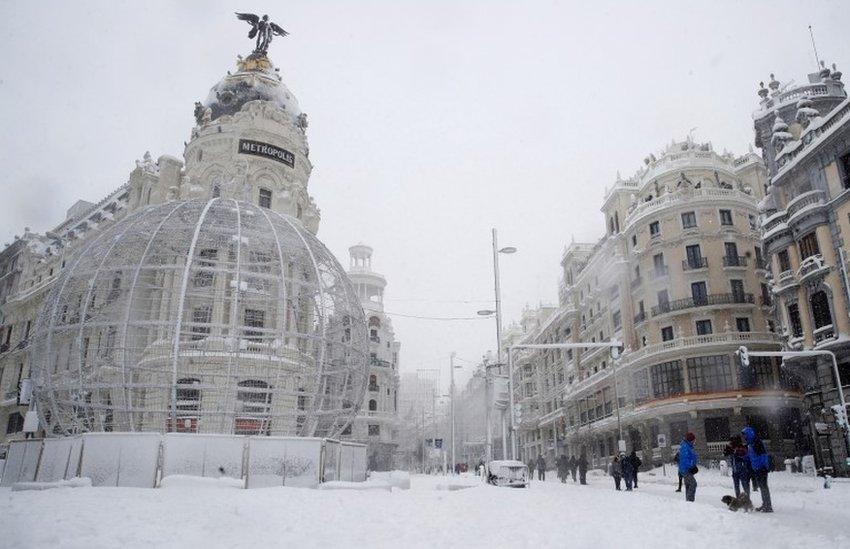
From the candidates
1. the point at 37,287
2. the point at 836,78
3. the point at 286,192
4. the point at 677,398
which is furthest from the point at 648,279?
the point at 37,287

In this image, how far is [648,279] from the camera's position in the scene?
44.9 metres

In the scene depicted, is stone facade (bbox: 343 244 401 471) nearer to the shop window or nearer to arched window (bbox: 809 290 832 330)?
the shop window

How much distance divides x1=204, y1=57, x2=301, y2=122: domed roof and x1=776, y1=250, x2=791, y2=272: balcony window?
31339 mm

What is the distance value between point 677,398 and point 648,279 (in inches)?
390

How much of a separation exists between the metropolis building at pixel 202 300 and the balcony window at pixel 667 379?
1019 inches

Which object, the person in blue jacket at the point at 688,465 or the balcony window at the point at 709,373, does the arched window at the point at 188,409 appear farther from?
the balcony window at the point at 709,373

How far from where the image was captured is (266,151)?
34500 mm

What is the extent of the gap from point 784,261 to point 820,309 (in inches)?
165

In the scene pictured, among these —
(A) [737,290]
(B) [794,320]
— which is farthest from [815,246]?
(A) [737,290]

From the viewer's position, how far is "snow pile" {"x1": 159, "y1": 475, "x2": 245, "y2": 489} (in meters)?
13.4

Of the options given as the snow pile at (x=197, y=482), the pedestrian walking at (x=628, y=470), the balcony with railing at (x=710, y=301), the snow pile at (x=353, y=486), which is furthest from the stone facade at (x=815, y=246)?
the snow pile at (x=197, y=482)

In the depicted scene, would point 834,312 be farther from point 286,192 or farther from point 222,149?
point 222,149

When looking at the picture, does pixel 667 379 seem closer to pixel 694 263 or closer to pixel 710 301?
pixel 710 301

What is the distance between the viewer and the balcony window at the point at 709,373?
3916 cm
